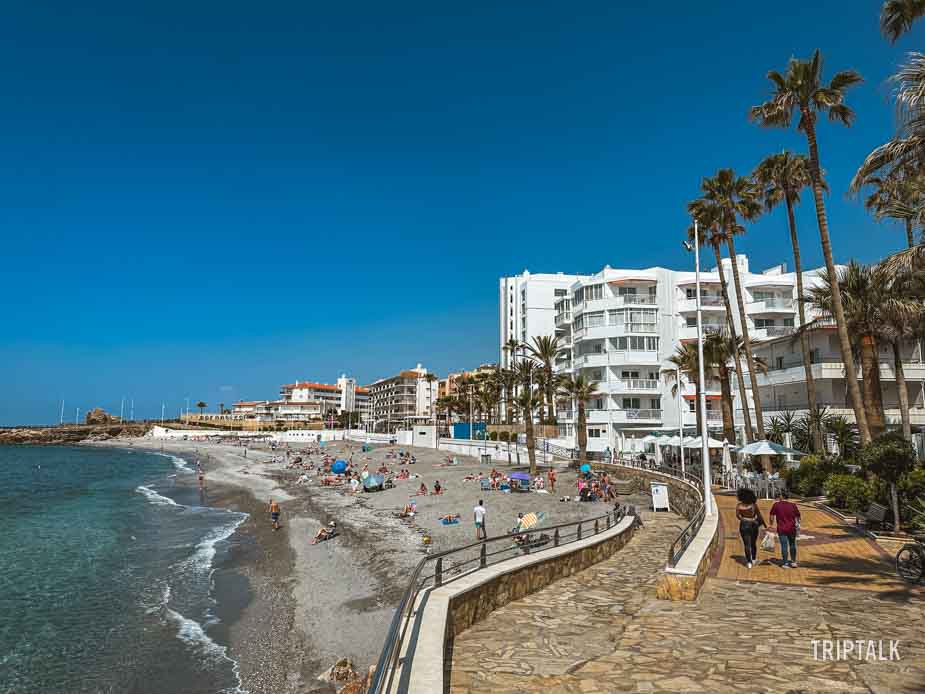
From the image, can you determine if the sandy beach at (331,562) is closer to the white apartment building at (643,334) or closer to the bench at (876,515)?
the white apartment building at (643,334)

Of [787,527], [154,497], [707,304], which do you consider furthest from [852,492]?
[154,497]

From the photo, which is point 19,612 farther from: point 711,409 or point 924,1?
point 711,409

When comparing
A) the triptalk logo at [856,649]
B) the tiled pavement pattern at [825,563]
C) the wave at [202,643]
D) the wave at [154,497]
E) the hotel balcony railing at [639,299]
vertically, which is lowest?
the wave at [202,643]

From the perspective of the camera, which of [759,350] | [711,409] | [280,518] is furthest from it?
[711,409]

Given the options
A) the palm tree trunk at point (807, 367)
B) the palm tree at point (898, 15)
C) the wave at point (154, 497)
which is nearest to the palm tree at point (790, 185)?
the palm tree trunk at point (807, 367)

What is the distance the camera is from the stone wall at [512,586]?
8.45 m

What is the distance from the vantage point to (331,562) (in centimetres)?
2278

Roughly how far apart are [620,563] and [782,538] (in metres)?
3.53

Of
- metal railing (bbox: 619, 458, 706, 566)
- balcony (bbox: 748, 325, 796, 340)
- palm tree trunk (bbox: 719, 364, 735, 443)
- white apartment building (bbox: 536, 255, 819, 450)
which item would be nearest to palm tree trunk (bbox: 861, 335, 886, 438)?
metal railing (bbox: 619, 458, 706, 566)

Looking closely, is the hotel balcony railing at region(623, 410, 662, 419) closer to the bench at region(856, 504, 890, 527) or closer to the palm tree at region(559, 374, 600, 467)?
the palm tree at region(559, 374, 600, 467)

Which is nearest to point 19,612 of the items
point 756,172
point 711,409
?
point 756,172

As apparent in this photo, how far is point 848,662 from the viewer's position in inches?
274

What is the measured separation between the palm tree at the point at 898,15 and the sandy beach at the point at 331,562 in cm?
1812

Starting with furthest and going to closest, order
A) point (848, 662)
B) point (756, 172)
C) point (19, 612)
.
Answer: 1. point (756, 172)
2. point (19, 612)
3. point (848, 662)
